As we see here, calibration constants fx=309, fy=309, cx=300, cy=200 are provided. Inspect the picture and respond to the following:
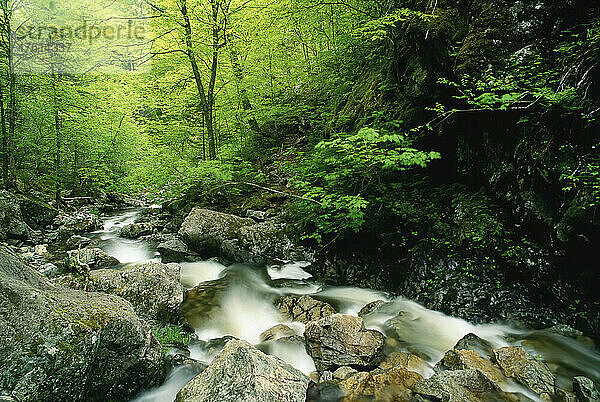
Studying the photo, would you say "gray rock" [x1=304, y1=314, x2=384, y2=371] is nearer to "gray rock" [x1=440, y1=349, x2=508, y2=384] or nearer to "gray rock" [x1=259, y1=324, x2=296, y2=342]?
"gray rock" [x1=259, y1=324, x2=296, y2=342]

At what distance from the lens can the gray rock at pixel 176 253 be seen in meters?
8.05

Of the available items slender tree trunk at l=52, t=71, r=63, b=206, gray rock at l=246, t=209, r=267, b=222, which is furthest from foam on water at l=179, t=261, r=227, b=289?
slender tree trunk at l=52, t=71, r=63, b=206

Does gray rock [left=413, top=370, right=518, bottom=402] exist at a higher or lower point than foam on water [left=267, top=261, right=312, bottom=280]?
higher

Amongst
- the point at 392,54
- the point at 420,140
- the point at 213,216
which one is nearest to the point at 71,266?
the point at 213,216

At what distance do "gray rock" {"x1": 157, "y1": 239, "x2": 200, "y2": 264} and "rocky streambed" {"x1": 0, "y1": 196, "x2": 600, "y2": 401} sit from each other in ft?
3.07

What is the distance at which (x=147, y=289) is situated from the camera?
4891 mm

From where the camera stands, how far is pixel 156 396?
11.4ft

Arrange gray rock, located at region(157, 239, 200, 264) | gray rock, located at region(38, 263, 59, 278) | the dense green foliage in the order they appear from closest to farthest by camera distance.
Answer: the dense green foliage, gray rock, located at region(38, 263, 59, 278), gray rock, located at region(157, 239, 200, 264)

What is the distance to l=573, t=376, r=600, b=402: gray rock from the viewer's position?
3.10 meters

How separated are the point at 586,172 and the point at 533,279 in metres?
1.91

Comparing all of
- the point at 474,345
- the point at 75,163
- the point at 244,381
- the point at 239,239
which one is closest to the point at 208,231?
the point at 239,239

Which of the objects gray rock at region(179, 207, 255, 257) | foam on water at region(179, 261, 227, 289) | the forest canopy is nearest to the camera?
the forest canopy

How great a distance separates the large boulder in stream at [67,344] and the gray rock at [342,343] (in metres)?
1.98

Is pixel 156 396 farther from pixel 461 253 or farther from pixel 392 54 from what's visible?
pixel 392 54
